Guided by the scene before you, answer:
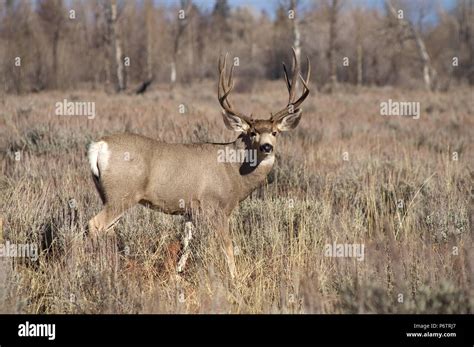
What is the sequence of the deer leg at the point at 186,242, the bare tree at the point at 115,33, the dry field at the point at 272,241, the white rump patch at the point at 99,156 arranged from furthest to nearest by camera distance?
the bare tree at the point at 115,33
the deer leg at the point at 186,242
the white rump patch at the point at 99,156
the dry field at the point at 272,241

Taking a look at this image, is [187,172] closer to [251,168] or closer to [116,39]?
[251,168]

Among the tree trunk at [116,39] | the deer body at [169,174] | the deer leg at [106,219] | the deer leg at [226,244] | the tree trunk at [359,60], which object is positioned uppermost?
the tree trunk at [359,60]

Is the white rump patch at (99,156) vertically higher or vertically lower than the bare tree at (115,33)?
lower

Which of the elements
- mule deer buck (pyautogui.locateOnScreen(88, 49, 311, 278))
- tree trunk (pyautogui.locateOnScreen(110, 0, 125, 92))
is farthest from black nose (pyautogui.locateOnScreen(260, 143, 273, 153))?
tree trunk (pyautogui.locateOnScreen(110, 0, 125, 92))

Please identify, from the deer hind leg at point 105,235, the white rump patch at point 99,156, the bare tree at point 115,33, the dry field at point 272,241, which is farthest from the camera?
the bare tree at point 115,33

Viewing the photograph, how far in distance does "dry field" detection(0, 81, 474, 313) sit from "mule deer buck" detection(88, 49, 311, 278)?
0.28 metres

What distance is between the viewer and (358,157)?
32.4ft

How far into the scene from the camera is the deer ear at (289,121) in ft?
19.8

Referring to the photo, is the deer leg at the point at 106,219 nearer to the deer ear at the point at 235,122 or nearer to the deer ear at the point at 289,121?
the deer ear at the point at 235,122

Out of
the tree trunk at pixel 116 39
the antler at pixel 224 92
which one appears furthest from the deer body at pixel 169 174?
the tree trunk at pixel 116 39

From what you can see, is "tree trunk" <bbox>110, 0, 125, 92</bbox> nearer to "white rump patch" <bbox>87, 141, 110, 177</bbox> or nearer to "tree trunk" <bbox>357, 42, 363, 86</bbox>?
"tree trunk" <bbox>357, 42, 363, 86</bbox>

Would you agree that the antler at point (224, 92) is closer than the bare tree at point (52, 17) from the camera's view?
Yes

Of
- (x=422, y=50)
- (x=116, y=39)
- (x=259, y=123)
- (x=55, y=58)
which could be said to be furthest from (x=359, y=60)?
(x=259, y=123)

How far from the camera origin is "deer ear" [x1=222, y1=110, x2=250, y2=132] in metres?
6.06
